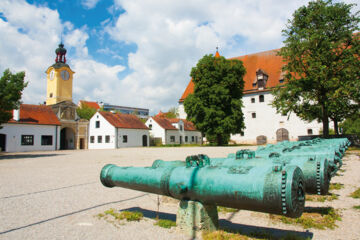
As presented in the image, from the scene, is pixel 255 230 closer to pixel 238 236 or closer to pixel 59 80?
pixel 238 236

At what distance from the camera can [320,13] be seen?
18047 mm

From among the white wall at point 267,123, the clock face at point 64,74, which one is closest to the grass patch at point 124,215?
the white wall at point 267,123

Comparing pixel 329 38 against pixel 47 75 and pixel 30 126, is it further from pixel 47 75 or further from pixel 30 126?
pixel 47 75

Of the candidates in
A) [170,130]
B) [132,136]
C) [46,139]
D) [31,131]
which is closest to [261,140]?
[170,130]

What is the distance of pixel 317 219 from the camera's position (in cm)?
369

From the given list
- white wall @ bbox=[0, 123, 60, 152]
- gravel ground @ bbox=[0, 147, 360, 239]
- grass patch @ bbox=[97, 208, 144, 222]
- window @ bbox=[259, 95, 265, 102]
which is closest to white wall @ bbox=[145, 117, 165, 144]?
white wall @ bbox=[0, 123, 60, 152]

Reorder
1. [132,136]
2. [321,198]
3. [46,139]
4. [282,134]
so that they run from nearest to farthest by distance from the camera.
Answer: [321,198]
[46,139]
[282,134]
[132,136]

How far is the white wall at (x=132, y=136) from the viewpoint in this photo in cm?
3734

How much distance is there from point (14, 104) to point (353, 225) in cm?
2235

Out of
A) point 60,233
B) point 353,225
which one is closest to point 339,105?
point 353,225

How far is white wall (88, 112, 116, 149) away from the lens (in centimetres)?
3675

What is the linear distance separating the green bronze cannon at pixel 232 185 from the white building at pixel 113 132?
34.6m

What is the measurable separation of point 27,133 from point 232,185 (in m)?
33.5

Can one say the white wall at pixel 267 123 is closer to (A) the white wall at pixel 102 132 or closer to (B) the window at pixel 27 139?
(A) the white wall at pixel 102 132
